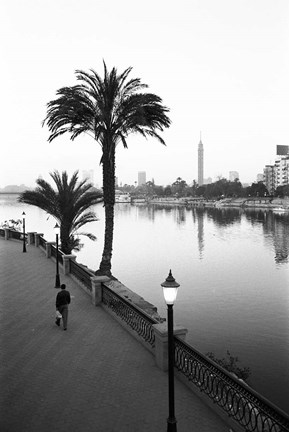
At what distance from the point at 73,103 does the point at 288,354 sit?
16.0 m

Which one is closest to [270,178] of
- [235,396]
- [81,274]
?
[81,274]

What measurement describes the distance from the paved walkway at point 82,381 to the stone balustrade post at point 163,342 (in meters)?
0.24

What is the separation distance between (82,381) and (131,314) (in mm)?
3441

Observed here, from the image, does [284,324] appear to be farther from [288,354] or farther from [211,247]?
[211,247]

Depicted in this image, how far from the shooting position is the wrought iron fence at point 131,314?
10.7m

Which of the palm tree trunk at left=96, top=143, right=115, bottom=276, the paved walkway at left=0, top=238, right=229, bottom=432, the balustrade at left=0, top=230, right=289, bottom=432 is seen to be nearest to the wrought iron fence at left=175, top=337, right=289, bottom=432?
the balustrade at left=0, top=230, right=289, bottom=432

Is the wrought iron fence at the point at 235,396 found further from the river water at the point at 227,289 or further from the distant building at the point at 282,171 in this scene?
the distant building at the point at 282,171

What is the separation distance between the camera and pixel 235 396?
23.5 feet

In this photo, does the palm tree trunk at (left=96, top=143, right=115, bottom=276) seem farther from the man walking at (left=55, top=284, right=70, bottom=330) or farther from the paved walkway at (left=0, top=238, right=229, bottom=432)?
the man walking at (left=55, top=284, right=70, bottom=330)

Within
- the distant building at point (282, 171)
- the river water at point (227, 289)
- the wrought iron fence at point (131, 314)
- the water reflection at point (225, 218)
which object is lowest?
the river water at point (227, 289)

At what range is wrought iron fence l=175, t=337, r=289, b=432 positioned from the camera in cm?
607

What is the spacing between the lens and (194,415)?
7555 millimetres

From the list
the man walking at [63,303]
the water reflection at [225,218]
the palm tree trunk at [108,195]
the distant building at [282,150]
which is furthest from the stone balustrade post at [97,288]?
the distant building at [282,150]

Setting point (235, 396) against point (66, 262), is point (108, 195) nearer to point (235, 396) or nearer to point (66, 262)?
point (66, 262)
